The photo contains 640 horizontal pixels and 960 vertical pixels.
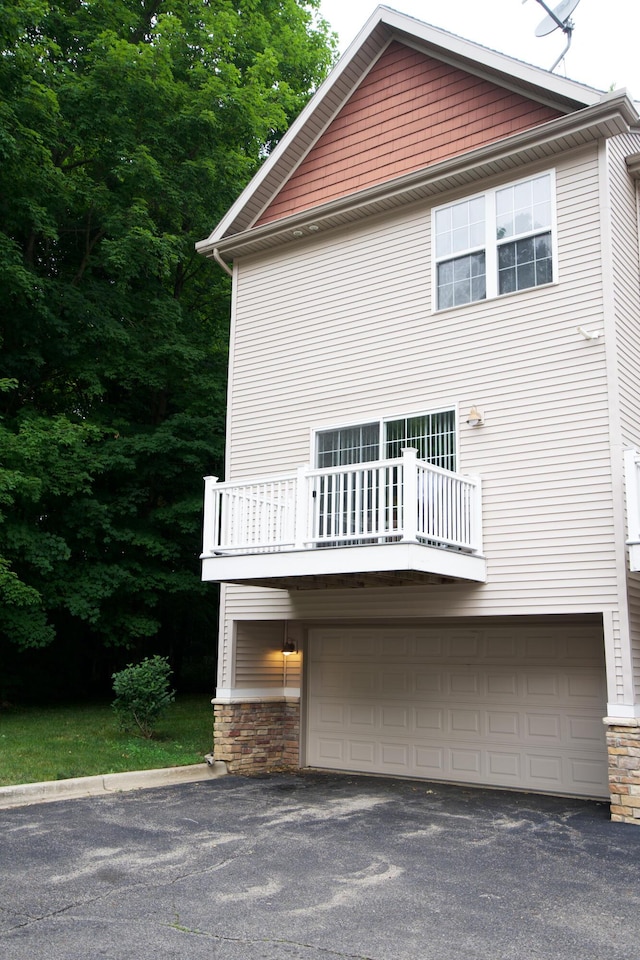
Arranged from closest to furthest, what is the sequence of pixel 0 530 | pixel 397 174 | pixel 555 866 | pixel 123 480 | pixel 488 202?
pixel 555 866 → pixel 488 202 → pixel 397 174 → pixel 0 530 → pixel 123 480

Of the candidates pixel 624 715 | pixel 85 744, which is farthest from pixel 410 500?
pixel 85 744

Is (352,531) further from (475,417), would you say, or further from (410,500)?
(475,417)

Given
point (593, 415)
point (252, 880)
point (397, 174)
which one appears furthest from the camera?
point (397, 174)

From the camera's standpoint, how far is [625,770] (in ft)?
26.7

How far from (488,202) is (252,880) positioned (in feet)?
26.1

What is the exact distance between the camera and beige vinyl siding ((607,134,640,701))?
8672 mm

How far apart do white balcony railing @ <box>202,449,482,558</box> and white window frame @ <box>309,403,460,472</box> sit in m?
0.67

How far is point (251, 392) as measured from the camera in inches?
476

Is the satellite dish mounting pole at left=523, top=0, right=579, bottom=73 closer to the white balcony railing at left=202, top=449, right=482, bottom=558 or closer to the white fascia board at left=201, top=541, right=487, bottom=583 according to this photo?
the white balcony railing at left=202, top=449, right=482, bottom=558

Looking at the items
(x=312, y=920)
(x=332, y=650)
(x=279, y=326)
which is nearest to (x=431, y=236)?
(x=279, y=326)

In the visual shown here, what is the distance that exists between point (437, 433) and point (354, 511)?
1.57m

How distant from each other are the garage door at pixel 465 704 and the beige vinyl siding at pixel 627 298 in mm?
1660

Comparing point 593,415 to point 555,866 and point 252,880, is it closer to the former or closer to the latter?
point 555,866

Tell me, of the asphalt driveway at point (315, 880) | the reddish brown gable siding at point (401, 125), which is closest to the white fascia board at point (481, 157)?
the reddish brown gable siding at point (401, 125)
